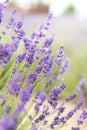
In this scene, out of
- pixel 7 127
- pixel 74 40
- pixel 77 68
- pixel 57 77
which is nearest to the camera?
pixel 7 127

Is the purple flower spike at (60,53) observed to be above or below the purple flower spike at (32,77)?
above

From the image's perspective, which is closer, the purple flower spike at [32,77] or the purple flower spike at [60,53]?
the purple flower spike at [32,77]

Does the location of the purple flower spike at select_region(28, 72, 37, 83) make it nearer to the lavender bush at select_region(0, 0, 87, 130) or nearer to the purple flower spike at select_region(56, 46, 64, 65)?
the lavender bush at select_region(0, 0, 87, 130)

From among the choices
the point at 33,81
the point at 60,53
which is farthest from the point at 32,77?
the point at 60,53

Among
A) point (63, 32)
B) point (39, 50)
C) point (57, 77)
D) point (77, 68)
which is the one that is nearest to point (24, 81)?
point (39, 50)

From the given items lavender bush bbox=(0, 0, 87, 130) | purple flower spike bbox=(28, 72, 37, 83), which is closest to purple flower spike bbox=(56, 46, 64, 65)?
lavender bush bbox=(0, 0, 87, 130)

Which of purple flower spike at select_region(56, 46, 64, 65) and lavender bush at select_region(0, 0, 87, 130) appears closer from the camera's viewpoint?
lavender bush at select_region(0, 0, 87, 130)

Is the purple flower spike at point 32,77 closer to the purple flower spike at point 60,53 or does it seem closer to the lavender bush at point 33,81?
the lavender bush at point 33,81

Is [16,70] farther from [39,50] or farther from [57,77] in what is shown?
[57,77]

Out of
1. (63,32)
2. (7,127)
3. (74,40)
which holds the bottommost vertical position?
(7,127)

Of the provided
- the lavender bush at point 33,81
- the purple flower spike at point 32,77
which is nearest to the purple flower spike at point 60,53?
the lavender bush at point 33,81

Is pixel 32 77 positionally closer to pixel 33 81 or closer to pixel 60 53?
pixel 33 81
